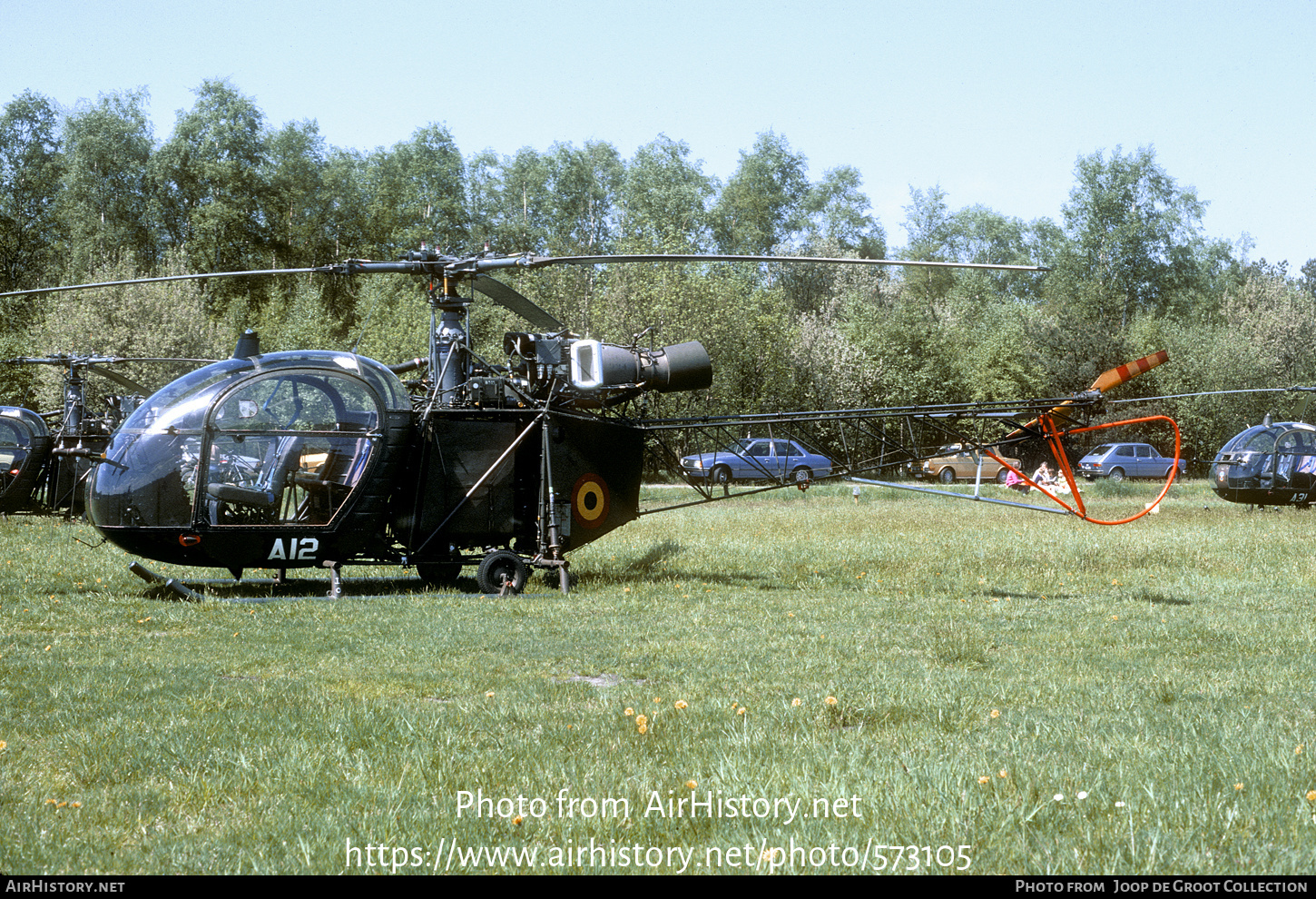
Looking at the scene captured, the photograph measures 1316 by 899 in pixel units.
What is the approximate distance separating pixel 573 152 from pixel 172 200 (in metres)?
23.6

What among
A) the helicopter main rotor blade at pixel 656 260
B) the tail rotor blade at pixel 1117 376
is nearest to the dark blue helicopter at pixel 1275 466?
the tail rotor blade at pixel 1117 376

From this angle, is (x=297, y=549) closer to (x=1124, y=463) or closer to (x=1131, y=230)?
(x=1124, y=463)

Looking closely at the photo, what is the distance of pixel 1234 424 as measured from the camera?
49250 millimetres

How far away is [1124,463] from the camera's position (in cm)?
4203

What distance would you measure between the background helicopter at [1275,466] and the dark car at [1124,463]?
14046 mm

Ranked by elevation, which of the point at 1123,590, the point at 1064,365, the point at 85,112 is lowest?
the point at 1123,590

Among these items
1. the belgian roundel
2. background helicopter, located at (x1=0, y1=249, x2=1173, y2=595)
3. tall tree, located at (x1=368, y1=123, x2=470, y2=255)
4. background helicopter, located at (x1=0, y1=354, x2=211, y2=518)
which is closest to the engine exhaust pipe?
background helicopter, located at (x1=0, y1=249, x2=1173, y2=595)

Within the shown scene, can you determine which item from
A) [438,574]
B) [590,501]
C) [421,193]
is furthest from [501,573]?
[421,193]

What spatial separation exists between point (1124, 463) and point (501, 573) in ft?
122

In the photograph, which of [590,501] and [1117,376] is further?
[590,501]

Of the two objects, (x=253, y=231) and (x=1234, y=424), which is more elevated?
(x=253, y=231)

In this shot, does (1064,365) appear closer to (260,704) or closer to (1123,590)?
(1123,590)
